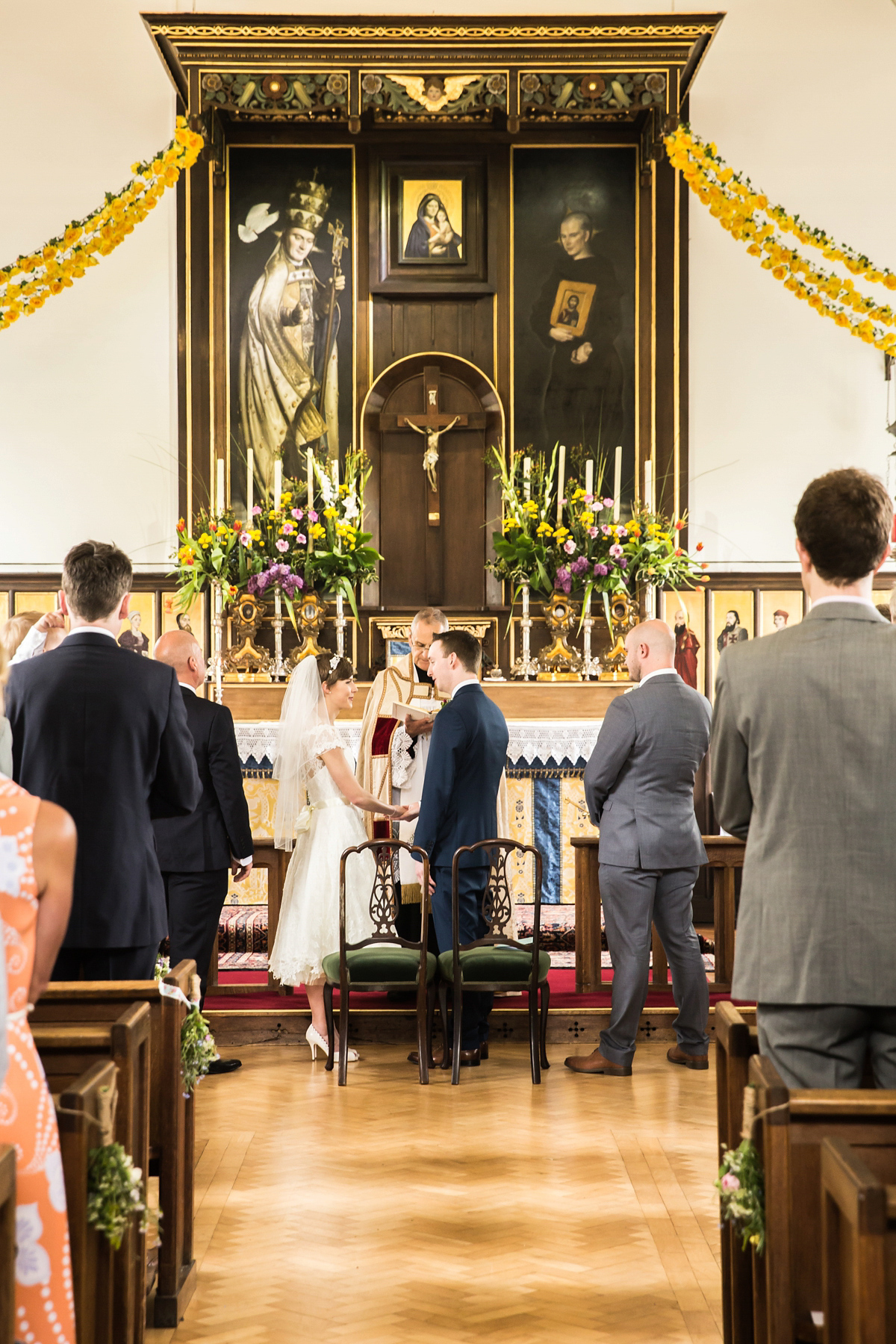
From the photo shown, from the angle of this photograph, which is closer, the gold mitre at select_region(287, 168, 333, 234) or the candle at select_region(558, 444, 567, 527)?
the candle at select_region(558, 444, 567, 527)

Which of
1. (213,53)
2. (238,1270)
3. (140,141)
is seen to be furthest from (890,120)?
(238,1270)

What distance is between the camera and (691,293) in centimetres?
990

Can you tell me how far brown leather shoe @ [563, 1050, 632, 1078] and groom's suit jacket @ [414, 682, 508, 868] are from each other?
971 mm

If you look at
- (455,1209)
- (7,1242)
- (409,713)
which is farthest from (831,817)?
(409,713)

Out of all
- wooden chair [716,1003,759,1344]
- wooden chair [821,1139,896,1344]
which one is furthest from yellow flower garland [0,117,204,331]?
wooden chair [821,1139,896,1344]

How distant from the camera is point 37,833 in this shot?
2207 mm

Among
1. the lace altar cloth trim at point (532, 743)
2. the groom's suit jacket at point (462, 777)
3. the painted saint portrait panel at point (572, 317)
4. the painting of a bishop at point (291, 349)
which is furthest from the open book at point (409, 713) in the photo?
the painted saint portrait panel at point (572, 317)

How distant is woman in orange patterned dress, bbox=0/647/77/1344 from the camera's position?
2160 millimetres

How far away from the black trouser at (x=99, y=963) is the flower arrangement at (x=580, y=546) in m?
5.48

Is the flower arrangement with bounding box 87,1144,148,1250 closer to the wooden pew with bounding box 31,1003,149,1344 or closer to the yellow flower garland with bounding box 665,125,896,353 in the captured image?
the wooden pew with bounding box 31,1003,149,1344

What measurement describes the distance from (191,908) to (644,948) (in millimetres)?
1934

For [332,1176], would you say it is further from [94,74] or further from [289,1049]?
[94,74]

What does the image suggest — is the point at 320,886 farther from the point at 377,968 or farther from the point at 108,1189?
the point at 108,1189

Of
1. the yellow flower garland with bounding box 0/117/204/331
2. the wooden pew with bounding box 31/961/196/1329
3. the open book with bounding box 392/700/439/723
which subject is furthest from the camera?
the yellow flower garland with bounding box 0/117/204/331
